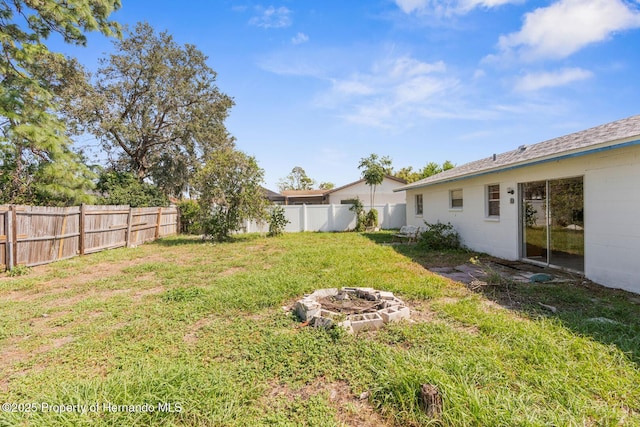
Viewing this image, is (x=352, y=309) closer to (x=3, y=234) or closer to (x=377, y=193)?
(x=3, y=234)

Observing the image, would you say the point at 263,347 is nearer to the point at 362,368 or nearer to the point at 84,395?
the point at 362,368

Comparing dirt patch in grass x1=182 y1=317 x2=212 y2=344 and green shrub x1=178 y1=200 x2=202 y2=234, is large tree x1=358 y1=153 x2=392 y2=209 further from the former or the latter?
dirt patch in grass x1=182 y1=317 x2=212 y2=344

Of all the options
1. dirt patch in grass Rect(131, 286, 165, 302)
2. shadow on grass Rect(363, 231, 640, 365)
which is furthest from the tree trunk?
dirt patch in grass Rect(131, 286, 165, 302)

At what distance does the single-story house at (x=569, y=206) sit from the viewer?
486cm

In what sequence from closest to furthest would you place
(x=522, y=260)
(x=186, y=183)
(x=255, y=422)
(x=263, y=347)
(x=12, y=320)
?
(x=255, y=422), (x=263, y=347), (x=12, y=320), (x=522, y=260), (x=186, y=183)

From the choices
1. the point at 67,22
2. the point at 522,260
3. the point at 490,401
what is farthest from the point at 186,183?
the point at 490,401

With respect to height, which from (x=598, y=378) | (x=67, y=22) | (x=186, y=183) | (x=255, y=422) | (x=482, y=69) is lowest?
(x=255, y=422)

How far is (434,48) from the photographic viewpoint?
8.35 m

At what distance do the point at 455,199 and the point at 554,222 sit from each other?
4213 millimetres

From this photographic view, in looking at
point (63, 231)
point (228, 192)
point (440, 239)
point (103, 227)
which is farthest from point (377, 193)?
point (63, 231)

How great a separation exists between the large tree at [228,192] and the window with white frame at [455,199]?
7652 mm

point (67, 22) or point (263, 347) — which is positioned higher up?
point (67, 22)

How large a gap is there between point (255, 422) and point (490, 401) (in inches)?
68.5

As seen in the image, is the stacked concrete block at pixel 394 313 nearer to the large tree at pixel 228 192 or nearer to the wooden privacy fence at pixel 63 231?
the wooden privacy fence at pixel 63 231
